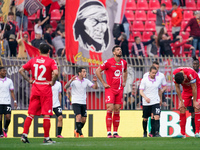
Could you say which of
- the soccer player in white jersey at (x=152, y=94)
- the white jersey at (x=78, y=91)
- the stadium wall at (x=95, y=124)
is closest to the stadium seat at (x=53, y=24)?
the stadium wall at (x=95, y=124)

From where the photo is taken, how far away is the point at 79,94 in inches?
597

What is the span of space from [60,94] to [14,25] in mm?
5047

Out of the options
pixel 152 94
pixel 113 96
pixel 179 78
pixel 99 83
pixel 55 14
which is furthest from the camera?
pixel 55 14

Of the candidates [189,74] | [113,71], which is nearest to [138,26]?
[113,71]

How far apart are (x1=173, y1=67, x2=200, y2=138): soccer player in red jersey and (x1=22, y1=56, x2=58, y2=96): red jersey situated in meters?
2.91

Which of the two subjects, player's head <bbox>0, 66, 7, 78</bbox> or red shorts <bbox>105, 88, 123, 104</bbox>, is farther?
player's head <bbox>0, 66, 7, 78</bbox>

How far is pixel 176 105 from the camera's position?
1720 cm

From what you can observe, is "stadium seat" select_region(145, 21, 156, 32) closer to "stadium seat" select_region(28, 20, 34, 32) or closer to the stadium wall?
"stadium seat" select_region(28, 20, 34, 32)

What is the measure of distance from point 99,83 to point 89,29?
6.60 ft

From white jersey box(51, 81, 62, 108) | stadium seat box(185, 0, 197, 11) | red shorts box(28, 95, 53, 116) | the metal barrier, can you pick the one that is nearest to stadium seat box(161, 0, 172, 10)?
stadium seat box(185, 0, 197, 11)

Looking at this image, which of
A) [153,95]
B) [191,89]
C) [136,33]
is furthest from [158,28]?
[191,89]

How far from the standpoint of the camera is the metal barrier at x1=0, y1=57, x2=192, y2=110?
16484 millimetres

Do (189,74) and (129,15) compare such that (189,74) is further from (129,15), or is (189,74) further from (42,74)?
(129,15)

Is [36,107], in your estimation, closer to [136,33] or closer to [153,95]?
[153,95]
